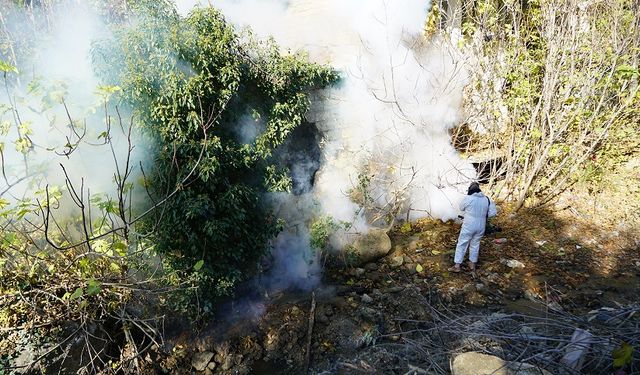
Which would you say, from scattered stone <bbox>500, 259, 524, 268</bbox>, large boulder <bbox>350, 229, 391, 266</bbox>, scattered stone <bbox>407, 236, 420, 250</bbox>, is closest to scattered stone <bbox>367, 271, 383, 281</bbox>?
large boulder <bbox>350, 229, 391, 266</bbox>

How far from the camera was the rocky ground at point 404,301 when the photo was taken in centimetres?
455

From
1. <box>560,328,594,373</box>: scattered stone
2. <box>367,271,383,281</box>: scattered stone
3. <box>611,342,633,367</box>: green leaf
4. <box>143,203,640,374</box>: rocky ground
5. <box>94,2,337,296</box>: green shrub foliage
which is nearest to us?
<box>611,342,633,367</box>: green leaf

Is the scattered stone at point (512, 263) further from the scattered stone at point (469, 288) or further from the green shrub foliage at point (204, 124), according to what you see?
the green shrub foliage at point (204, 124)

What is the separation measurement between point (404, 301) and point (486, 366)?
272 cm

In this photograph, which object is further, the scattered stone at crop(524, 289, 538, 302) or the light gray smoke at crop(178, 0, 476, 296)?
the light gray smoke at crop(178, 0, 476, 296)

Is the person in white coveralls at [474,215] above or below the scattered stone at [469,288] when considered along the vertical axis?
above

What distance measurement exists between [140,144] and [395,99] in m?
4.57

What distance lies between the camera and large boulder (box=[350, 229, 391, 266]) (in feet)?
20.2

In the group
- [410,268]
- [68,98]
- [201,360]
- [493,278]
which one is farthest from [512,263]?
[68,98]

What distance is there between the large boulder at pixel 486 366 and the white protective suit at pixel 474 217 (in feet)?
10.1

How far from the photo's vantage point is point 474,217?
529 cm

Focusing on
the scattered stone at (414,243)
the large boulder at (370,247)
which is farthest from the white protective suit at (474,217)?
the large boulder at (370,247)

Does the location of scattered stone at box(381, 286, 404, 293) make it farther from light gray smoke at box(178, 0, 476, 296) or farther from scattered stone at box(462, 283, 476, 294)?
light gray smoke at box(178, 0, 476, 296)

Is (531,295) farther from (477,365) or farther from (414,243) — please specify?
(477,365)
